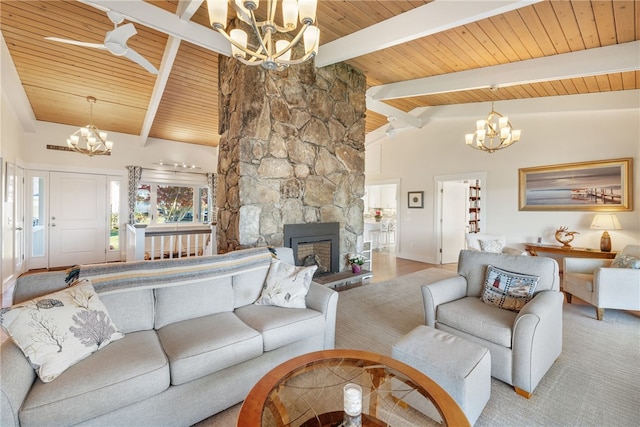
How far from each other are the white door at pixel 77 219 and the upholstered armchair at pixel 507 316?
7.08m

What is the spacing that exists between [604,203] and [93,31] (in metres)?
7.88

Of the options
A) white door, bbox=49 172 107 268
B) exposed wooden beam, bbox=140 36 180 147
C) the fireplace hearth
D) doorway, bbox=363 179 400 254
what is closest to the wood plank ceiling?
exposed wooden beam, bbox=140 36 180 147

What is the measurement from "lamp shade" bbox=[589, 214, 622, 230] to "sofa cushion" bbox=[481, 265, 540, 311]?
10.2ft

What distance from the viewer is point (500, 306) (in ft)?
7.73

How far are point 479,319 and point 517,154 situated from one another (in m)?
4.48

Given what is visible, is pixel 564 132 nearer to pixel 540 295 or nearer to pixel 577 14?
pixel 577 14

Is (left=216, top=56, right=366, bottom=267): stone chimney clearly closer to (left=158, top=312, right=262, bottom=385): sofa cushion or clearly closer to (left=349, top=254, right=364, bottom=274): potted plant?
(left=349, top=254, right=364, bottom=274): potted plant

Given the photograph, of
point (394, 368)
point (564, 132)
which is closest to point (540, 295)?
point (394, 368)

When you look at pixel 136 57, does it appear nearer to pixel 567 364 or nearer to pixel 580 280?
pixel 567 364

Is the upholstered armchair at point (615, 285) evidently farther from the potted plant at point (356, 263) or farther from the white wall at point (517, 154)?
the potted plant at point (356, 263)

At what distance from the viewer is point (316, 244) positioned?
14.5 feet

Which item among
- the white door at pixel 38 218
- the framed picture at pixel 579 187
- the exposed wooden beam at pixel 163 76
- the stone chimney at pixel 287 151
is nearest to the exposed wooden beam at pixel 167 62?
the exposed wooden beam at pixel 163 76

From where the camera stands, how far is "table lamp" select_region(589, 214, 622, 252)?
4.15 m

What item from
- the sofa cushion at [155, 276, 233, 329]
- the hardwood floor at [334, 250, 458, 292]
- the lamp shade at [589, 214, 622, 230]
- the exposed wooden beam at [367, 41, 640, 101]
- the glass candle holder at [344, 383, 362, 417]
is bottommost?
the hardwood floor at [334, 250, 458, 292]
